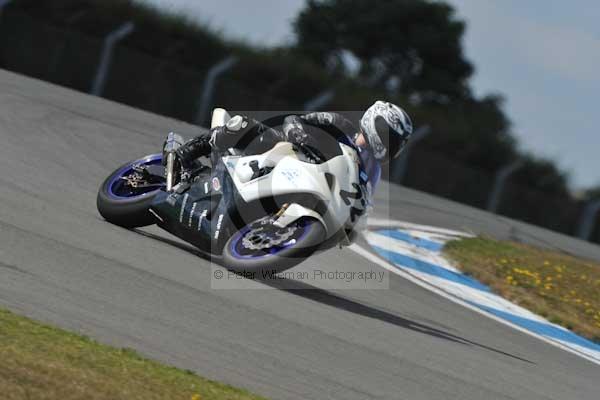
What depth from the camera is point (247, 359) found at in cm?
618

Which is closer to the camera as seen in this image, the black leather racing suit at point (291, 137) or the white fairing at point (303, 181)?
the white fairing at point (303, 181)

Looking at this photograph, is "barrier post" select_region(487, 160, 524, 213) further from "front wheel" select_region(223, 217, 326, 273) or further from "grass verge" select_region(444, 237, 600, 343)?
"front wheel" select_region(223, 217, 326, 273)

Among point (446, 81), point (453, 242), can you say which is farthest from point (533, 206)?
point (446, 81)

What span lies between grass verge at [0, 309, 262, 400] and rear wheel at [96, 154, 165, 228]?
10.3 feet

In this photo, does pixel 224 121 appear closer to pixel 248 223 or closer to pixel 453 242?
pixel 248 223

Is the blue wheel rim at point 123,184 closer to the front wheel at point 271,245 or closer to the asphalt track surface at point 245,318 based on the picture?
the asphalt track surface at point 245,318

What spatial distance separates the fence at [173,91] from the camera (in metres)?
22.4

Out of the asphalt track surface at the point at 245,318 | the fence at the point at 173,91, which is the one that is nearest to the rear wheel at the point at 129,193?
the asphalt track surface at the point at 245,318

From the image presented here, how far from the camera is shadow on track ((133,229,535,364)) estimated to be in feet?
27.4

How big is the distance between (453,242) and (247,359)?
27.9 feet

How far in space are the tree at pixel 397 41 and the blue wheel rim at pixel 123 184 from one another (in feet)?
160

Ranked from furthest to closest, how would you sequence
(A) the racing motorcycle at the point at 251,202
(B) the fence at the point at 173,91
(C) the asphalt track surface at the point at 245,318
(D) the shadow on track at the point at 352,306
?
(B) the fence at the point at 173,91, (D) the shadow on track at the point at 352,306, (A) the racing motorcycle at the point at 251,202, (C) the asphalt track surface at the point at 245,318

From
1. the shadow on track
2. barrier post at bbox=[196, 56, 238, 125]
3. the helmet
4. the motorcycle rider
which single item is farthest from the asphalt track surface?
barrier post at bbox=[196, 56, 238, 125]

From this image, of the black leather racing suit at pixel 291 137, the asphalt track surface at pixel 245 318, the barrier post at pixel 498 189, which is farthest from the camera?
the barrier post at pixel 498 189
